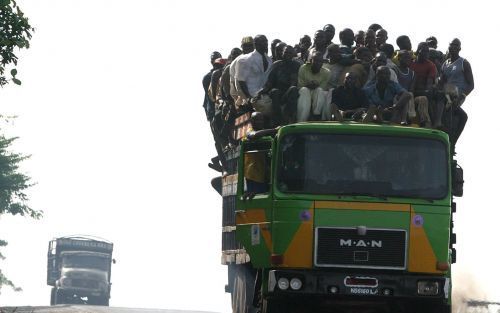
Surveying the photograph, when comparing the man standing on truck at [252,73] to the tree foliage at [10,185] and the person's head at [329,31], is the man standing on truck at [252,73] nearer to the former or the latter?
the person's head at [329,31]

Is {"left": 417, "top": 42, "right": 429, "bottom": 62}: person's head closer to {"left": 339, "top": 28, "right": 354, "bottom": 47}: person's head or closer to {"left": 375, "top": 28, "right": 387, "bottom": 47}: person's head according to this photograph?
{"left": 375, "top": 28, "right": 387, "bottom": 47}: person's head

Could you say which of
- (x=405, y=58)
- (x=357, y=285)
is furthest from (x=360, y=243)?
(x=405, y=58)

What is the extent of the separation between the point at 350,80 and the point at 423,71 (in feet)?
5.58

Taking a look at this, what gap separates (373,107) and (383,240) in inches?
70.8

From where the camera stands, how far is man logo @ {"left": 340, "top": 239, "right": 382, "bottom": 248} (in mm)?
19531

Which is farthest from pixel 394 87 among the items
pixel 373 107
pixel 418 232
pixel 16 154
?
pixel 16 154

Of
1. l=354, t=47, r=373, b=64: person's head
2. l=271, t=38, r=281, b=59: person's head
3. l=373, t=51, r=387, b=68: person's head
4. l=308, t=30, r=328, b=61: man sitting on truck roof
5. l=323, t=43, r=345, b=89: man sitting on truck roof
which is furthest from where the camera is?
l=271, t=38, r=281, b=59: person's head

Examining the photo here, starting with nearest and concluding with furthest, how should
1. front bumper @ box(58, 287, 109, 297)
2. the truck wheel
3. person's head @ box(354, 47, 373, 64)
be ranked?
person's head @ box(354, 47, 373, 64) < the truck wheel < front bumper @ box(58, 287, 109, 297)

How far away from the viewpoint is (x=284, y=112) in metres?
21.0

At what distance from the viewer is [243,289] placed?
22891 mm

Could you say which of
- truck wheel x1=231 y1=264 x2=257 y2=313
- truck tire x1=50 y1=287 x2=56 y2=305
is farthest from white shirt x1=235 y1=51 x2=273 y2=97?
truck tire x1=50 y1=287 x2=56 y2=305

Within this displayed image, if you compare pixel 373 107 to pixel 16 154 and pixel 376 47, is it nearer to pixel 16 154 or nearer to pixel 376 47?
pixel 376 47

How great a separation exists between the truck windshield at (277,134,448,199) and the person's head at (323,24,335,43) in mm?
3867

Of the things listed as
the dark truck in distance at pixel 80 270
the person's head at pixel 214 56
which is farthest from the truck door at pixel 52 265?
the person's head at pixel 214 56
